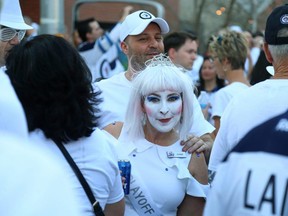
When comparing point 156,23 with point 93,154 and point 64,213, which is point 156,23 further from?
point 64,213

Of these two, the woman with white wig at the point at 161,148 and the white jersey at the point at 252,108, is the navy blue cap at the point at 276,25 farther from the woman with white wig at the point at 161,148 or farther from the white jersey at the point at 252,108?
the woman with white wig at the point at 161,148

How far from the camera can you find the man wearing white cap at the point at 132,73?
454 cm

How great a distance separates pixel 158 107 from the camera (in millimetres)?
4051

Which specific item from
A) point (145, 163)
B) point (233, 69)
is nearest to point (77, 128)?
point (145, 163)

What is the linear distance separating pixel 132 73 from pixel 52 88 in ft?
5.67

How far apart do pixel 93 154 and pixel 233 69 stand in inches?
139

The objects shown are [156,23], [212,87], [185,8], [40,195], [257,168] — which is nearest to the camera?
[40,195]

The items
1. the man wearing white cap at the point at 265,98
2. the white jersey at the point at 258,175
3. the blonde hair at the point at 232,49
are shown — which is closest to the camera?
the white jersey at the point at 258,175

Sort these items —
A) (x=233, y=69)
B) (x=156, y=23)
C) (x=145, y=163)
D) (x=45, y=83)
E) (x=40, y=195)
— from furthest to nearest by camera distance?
1. (x=233, y=69)
2. (x=156, y=23)
3. (x=145, y=163)
4. (x=45, y=83)
5. (x=40, y=195)

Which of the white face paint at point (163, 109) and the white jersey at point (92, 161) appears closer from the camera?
the white jersey at point (92, 161)

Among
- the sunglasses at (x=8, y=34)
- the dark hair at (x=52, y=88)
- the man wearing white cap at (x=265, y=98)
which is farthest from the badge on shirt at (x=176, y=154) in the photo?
the sunglasses at (x=8, y=34)

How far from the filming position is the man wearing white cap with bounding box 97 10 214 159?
14.9 ft

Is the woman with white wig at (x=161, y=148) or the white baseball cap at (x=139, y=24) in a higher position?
the white baseball cap at (x=139, y=24)

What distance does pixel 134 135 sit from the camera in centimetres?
409
